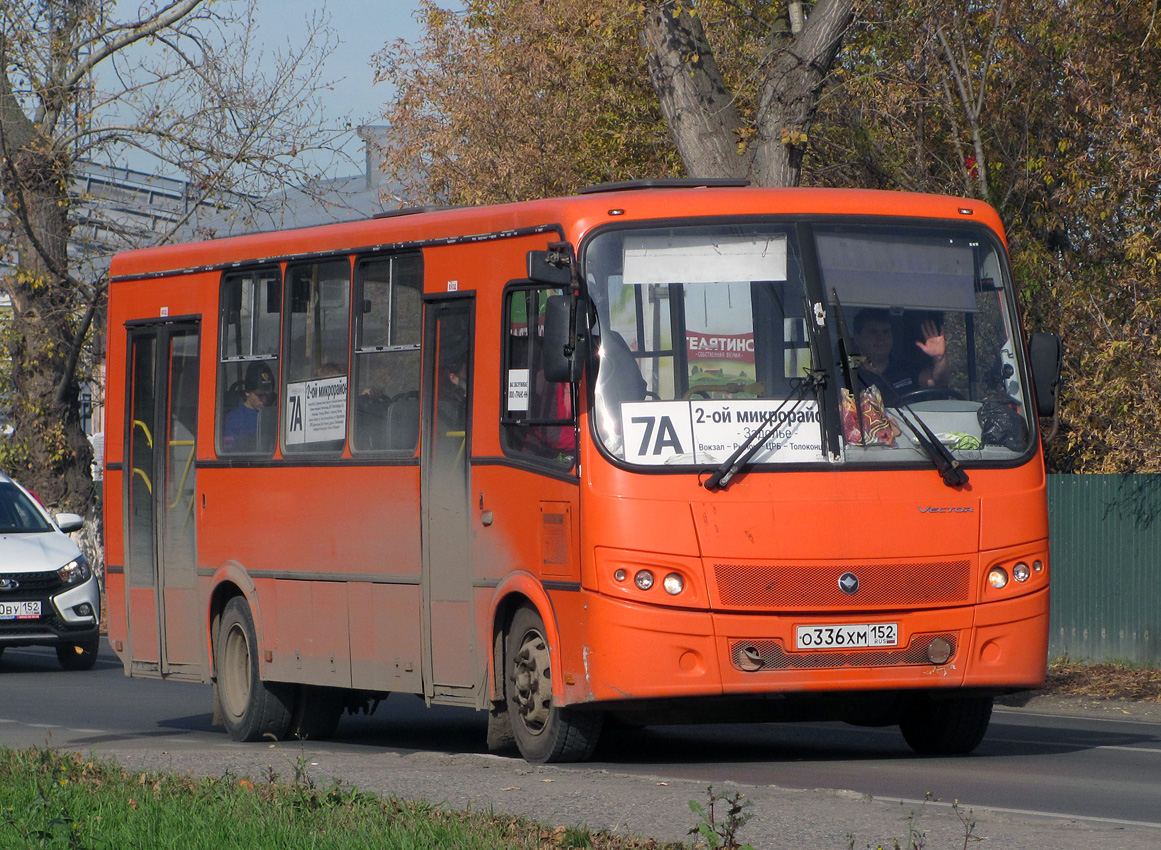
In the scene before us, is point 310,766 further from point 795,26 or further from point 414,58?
point 414,58

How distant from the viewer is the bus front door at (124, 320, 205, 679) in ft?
45.1

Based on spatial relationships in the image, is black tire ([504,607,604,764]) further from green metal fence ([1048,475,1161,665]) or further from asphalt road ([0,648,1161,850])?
green metal fence ([1048,475,1161,665])

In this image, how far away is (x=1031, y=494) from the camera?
10250mm

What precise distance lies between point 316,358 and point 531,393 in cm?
243

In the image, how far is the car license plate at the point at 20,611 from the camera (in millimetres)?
19438

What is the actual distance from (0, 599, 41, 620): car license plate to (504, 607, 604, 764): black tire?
10.1 metres

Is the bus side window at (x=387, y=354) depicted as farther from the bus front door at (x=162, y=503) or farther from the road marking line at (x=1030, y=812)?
the road marking line at (x=1030, y=812)

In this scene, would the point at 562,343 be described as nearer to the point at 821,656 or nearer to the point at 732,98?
the point at 821,656

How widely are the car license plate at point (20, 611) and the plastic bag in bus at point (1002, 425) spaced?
12.0 metres

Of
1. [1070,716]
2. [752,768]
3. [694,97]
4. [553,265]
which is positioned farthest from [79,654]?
[553,265]

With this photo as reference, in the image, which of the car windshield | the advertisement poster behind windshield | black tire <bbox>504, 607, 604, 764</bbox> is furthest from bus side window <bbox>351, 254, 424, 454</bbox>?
the car windshield

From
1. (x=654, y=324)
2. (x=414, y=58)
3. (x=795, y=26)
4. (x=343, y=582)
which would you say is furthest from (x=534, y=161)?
(x=654, y=324)

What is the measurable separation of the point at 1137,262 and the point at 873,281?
28.4 feet

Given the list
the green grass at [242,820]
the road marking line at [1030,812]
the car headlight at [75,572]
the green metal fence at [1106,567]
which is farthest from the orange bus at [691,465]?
the car headlight at [75,572]
